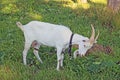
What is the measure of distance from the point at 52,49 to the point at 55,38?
3.90 ft

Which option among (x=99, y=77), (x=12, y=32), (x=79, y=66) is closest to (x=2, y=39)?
(x=12, y=32)

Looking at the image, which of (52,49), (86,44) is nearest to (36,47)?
(52,49)

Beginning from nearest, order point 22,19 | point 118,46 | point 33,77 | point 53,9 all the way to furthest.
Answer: point 33,77 → point 118,46 → point 22,19 → point 53,9

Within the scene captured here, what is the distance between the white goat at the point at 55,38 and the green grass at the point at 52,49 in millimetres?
297

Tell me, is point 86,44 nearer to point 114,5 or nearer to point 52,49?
point 52,49

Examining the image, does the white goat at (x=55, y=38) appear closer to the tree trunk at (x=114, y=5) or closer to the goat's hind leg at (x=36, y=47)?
the goat's hind leg at (x=36, y=47)

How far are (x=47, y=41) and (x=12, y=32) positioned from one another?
8.41 feet

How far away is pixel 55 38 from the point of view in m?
7.32

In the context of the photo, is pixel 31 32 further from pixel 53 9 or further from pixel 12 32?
pixel 53 9

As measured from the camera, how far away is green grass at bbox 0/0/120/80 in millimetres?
6820

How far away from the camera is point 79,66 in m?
7.21

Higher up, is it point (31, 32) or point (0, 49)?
point (31, 32)

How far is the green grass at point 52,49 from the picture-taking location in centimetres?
682

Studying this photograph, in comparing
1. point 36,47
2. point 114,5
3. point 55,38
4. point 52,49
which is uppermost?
point 55,38
